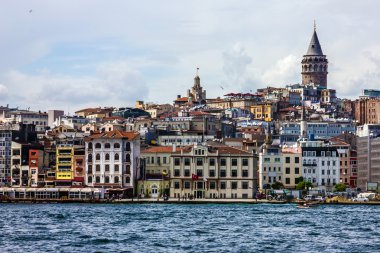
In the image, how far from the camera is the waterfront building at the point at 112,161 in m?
120

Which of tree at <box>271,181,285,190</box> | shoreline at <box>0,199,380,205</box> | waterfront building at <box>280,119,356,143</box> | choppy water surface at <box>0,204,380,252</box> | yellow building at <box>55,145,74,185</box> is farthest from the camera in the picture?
waterfront building at <box>280,119,356,143</box>

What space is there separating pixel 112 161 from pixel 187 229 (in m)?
47.8

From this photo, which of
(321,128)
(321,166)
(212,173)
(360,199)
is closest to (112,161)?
(212,173)

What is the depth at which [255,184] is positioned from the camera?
120812mm

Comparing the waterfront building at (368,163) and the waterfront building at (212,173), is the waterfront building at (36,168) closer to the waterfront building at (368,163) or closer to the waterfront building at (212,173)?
the waterfront building at (212,173)

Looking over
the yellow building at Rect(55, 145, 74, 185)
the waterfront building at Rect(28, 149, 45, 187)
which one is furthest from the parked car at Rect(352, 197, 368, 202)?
the waterfront building at Rect(28, 149, 45, 187)

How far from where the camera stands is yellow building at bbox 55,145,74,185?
122m

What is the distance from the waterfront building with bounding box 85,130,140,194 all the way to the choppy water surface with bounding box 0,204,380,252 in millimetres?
15304

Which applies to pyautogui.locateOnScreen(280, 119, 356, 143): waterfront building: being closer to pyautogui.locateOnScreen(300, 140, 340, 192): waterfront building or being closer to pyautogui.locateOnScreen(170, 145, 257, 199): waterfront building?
pyautogui.locateOnScreen(300, 140, 340, 192): waterfront building

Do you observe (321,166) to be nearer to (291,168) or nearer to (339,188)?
(291,168)

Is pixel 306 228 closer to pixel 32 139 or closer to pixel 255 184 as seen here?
pixel 255 184

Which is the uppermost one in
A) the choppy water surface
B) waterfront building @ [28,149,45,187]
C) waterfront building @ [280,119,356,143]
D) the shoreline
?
waterfront building @ [280,119,356,143]

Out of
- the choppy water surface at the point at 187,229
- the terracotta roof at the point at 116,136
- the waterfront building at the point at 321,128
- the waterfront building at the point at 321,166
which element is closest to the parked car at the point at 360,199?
the waterfront building at the point at 321,166

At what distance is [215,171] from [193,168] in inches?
91.2
